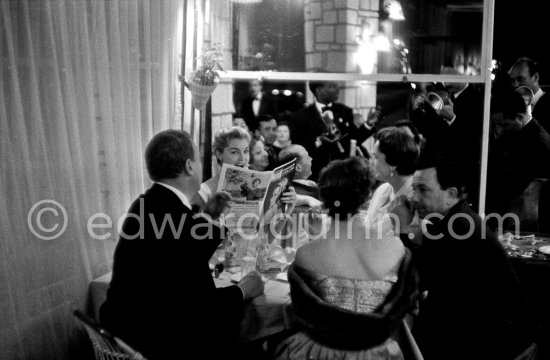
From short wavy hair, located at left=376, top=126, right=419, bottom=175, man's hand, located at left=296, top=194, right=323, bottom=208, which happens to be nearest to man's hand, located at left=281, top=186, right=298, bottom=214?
man's hand, located at left=296, top=194, right=323, bottom=208

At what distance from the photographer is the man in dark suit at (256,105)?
256 inches

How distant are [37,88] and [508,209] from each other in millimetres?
3670

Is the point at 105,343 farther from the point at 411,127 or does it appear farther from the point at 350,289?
the point at 411,127

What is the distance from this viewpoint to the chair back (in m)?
2.14

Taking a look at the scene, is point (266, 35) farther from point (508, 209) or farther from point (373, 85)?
point (373, 85)

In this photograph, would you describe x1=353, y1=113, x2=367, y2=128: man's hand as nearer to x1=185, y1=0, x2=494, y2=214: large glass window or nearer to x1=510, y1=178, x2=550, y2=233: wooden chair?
x1=185, y1=0, x2=494, y2=214: large glass window

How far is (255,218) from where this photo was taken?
3.29 metres

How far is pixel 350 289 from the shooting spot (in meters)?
2.38

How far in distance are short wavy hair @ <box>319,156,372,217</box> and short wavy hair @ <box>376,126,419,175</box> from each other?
1.11 metres

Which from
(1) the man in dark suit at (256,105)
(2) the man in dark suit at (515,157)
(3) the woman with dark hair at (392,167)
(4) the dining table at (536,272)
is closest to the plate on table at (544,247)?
(4) the dining table at (536,272)

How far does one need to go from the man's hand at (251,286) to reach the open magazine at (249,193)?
20.5 inches

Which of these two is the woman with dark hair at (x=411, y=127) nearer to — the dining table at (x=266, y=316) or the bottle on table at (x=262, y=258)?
the bottle on table at (x=262, y=258)

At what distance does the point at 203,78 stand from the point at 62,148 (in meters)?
1.33

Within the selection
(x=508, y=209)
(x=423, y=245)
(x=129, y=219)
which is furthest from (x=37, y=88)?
(x=508, y=209)
